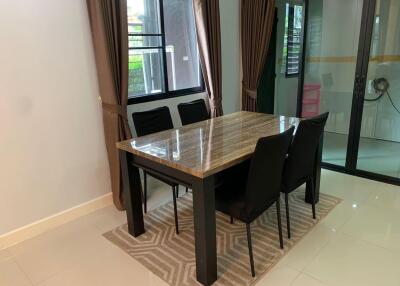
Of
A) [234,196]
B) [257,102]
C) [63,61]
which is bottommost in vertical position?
[234,196]

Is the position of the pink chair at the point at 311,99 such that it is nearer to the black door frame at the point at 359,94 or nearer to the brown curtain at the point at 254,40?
the black door frame at the point at 359,94

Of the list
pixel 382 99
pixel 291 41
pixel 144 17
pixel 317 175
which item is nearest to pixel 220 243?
pixel 317 175

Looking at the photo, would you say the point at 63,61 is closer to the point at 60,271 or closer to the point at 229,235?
the point at 60,271

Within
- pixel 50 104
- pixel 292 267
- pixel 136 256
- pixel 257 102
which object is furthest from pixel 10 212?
pixel 257 102

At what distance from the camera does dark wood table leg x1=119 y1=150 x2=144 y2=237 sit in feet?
7.18

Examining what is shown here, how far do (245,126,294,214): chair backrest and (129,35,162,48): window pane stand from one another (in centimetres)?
187

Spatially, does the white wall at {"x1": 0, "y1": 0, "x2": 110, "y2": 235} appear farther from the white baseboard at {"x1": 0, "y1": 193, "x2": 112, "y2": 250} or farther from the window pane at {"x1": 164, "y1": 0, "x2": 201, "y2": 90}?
the window pane at {"x1": 164, "y1": 0, "x2": 201, "y2": 90}

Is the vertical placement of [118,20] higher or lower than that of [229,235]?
higher

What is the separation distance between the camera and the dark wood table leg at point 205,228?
1.69 meters

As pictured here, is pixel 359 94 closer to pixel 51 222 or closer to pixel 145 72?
pixel 145 72

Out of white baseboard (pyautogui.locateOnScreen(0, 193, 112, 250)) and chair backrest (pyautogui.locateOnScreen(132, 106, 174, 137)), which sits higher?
chair backrest (pyautogui.locateOnScreen(132, 106, 174, 137))

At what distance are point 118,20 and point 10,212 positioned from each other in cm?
175

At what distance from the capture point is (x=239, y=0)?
12.1 ft

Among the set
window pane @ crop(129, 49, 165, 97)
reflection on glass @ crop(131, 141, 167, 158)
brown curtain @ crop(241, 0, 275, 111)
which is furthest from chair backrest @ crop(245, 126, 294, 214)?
brown curtain @ crop(241, 0, 275, 111)
